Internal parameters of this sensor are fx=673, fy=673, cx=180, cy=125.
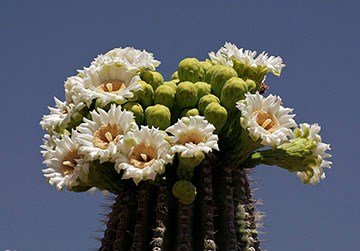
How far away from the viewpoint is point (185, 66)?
483 centimetres

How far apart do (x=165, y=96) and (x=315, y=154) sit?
1.14m

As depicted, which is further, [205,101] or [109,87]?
[109,87]

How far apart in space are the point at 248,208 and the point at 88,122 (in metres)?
1.23

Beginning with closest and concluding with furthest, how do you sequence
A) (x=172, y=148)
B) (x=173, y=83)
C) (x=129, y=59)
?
(x=172, y=148) → (x=173, y=83) → (x=129, y=59)

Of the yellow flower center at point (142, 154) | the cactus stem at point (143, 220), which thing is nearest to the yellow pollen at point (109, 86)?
the yellow flower center at point (142, 154)

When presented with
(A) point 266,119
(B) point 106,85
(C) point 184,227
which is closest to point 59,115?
(B) point 106,85

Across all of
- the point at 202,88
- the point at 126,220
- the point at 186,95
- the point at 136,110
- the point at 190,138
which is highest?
the point at 202,88

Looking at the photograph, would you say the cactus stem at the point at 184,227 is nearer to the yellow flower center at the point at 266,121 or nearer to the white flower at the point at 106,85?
the yellow flower center at the point at 266,121

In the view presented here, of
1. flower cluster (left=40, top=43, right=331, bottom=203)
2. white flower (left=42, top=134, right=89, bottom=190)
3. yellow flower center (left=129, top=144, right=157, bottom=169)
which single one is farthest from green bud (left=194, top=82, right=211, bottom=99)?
white flower (left=42, top=134, right=89, bottom=190)

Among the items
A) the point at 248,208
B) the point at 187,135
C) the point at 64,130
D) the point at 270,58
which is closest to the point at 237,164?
the point at 248,208

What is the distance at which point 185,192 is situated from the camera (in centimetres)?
422

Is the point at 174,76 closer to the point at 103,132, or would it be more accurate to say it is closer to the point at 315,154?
the point at 103,132

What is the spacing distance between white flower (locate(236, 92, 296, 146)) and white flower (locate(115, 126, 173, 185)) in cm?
55

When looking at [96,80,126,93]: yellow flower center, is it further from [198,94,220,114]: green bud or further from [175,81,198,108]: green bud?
[198,94,220,114]: green bud
